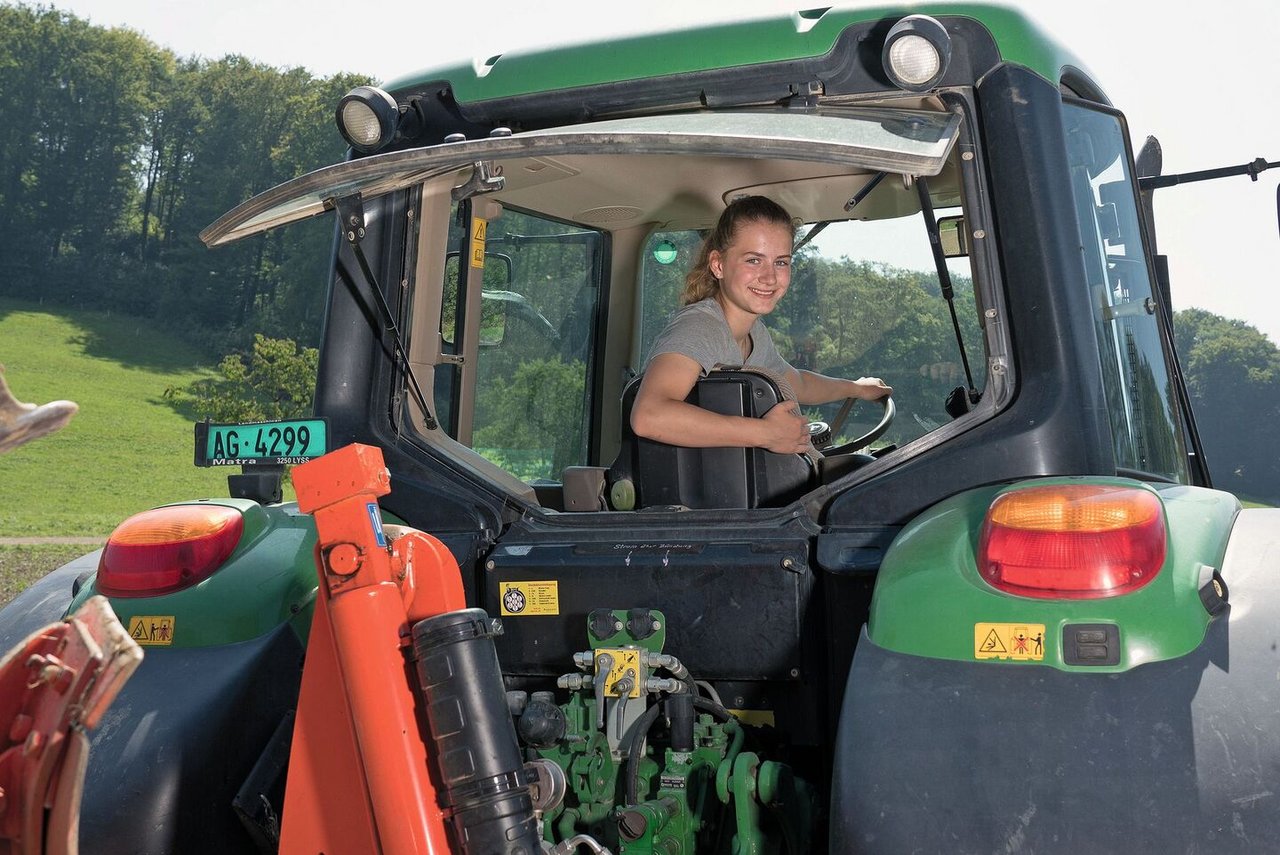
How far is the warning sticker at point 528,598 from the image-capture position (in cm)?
295

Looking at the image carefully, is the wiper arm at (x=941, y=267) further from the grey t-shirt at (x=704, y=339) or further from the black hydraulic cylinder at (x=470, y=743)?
the black hydraulic cylinder at (x=470, y=743)

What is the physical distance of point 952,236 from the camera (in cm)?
311

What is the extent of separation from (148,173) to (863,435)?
189ft

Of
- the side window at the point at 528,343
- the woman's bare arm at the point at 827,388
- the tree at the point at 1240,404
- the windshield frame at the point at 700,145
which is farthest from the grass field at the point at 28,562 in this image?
the windshield frame at the point at 700,145

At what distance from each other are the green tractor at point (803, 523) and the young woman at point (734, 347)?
0.22ft

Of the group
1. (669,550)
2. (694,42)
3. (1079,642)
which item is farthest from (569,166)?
(1079,642)

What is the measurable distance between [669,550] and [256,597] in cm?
92

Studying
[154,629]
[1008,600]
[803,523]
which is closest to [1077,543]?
[1008,600]

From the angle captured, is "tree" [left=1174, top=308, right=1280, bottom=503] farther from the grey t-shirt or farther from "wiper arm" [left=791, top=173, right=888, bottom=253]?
the grey t-shirt

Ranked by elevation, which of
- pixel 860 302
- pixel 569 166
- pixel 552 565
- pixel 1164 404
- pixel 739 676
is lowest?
pixel 739 676

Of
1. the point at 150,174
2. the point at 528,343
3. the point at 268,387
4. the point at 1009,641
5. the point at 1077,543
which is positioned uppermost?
the point at 150,174

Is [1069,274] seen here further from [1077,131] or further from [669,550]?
[669,550]

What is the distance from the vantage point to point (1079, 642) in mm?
2104

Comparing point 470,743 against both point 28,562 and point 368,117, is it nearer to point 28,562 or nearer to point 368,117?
point 368,117
